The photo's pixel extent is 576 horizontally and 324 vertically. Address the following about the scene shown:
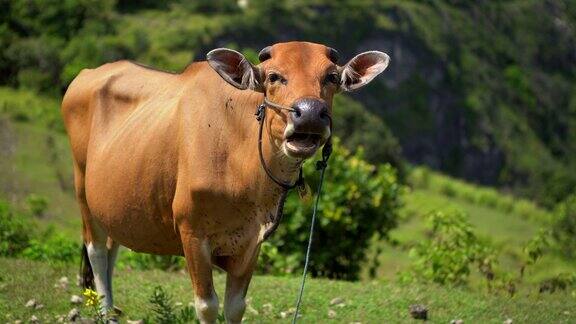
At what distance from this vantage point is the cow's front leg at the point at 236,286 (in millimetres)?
6840

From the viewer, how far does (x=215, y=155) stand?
6574mm

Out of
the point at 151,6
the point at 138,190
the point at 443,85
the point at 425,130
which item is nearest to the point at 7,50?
the point at 151,6

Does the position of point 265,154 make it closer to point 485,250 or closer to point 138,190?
point 138,190

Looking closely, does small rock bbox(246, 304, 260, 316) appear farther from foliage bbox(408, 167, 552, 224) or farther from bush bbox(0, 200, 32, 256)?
foliage bbox(408, 167, 552, 224)

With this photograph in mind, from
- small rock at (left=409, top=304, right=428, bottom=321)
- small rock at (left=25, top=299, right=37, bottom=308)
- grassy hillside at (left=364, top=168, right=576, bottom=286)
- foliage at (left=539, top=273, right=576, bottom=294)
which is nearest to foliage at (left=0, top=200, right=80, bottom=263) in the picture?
small rock at (left=25, top=299, right=37, bottom=308)

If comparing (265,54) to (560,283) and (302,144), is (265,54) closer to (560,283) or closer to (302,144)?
(302,144)

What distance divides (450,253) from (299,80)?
635 centimetres

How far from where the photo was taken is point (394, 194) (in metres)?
15.5

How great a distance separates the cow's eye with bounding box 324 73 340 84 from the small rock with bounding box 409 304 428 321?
337 centimetres

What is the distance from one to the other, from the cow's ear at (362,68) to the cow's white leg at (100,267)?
308cm

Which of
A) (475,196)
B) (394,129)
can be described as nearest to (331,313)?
(475,196)

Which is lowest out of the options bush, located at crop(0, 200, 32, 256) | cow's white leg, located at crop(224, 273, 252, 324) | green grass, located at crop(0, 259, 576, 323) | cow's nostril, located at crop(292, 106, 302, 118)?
bush, located at crop(0, 200, 32, 256)

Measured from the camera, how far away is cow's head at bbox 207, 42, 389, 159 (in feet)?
19.1

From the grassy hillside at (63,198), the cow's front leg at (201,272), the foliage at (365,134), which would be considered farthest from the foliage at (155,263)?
the foliage at (365,134)
